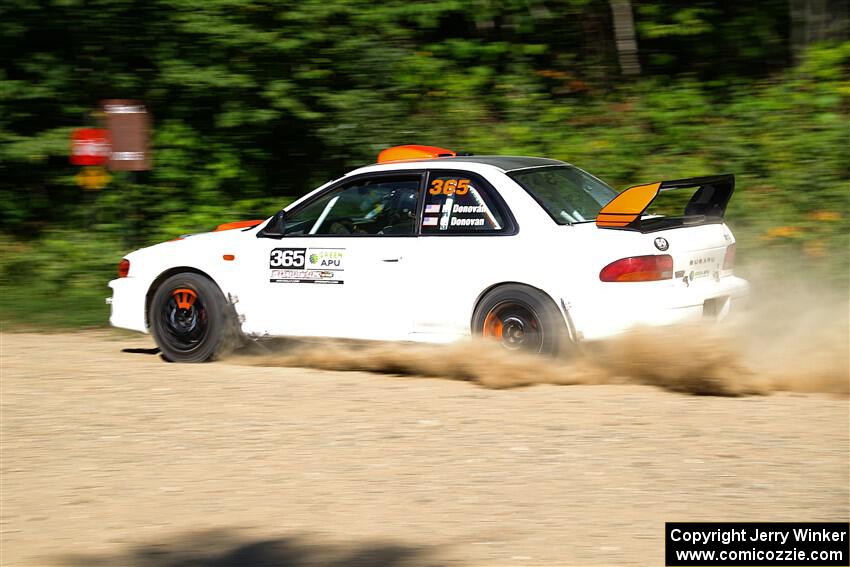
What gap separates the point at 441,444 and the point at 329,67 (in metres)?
9.74

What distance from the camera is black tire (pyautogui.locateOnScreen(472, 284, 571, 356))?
294 inches

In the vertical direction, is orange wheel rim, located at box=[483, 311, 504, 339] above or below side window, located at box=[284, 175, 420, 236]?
below

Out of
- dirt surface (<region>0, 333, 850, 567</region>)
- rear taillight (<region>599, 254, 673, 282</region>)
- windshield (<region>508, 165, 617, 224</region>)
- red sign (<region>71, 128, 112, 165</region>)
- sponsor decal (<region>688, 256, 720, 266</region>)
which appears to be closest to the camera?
dirt surface (<region>0, 333, 850, 567</region>)

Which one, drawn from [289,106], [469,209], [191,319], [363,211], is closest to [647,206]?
[469,209]

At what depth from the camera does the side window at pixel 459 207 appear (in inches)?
308

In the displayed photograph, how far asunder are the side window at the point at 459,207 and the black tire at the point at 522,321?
19.8 inches

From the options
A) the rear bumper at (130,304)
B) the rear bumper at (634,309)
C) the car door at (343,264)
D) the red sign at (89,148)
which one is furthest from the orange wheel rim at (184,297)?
the red sign at (89,148)

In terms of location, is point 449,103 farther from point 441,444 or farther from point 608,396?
point 441,444

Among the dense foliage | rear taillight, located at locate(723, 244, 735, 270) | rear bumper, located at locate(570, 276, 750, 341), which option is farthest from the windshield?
the dense foliage

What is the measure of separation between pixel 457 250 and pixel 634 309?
135 centimetres

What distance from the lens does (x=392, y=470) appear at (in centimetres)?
564

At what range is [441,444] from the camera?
611 cm

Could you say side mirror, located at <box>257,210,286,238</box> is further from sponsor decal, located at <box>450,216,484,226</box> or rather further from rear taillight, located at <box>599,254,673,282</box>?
rear taillight, located at <box>599,254,673,282</box>

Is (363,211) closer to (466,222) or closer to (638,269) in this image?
(466,222)
